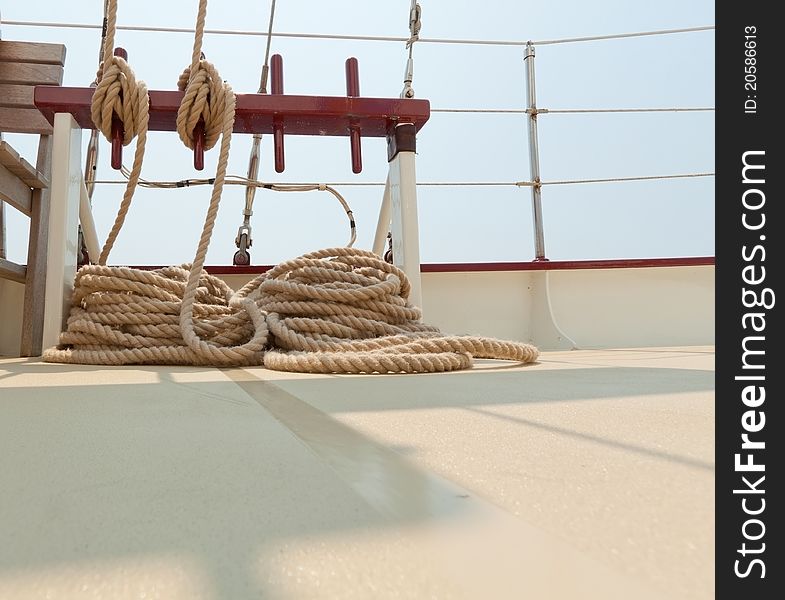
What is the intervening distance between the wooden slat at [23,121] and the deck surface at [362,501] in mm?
1602

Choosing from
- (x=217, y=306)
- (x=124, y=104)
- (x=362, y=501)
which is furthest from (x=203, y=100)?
(x=362, y=501)

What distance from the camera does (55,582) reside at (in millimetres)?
196

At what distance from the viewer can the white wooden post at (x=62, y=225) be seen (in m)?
1.45

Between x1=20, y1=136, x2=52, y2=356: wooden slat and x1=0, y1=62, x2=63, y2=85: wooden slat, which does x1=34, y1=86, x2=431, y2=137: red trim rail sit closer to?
x1=20, y1=136, x2=52, y2=356: wooden slat

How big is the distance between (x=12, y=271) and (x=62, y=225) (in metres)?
0.29

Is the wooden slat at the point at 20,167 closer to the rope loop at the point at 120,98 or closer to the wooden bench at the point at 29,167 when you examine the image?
the wooden bench at the point at 29,167

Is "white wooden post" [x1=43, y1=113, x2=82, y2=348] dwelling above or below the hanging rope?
below

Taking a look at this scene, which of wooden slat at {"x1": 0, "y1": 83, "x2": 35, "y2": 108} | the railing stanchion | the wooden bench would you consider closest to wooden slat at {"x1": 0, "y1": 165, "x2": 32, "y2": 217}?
the wooden bench

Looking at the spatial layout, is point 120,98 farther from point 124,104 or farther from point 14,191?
point 14,191

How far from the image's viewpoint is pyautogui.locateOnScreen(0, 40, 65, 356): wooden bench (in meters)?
1.64

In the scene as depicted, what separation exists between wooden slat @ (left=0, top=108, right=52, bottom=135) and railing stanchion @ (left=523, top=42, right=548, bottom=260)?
1.68 meters

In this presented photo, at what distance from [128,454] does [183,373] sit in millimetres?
707

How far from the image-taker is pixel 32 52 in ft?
6.30
